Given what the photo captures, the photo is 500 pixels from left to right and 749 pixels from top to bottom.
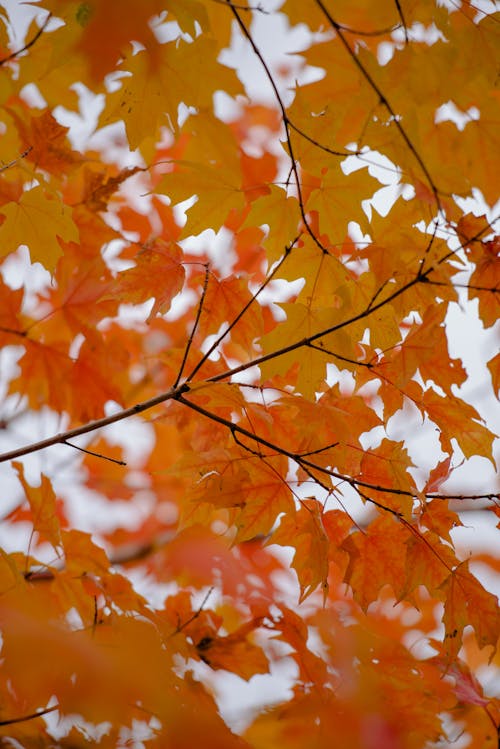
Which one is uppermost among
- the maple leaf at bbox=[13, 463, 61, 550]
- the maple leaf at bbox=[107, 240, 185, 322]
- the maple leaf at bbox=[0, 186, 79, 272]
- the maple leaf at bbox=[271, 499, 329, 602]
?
the maple leaf at bbox=[0, 186, 79, 272]

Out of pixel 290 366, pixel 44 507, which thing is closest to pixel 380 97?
pixel 290 366

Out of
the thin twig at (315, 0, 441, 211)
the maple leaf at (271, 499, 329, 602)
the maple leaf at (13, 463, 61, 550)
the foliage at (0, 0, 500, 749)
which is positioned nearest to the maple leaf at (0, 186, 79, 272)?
the foliage at (0, 0, 500, 749)

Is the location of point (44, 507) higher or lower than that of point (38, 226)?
lower

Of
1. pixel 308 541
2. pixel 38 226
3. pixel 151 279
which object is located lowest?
pixel 308 541

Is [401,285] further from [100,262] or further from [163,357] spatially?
[100,262]

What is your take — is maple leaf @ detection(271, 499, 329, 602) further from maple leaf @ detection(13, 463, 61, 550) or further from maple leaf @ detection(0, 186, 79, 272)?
maple leaf @ detection(0, 186, 79, 272)

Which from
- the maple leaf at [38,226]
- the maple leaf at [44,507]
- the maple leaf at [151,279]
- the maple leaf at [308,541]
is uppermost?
the maple leaf at [38,226]

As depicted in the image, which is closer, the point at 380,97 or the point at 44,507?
the point at 380,97

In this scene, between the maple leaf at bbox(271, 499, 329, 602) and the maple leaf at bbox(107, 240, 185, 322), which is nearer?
the maple leaf at bbox(271, 499, 329, 602)

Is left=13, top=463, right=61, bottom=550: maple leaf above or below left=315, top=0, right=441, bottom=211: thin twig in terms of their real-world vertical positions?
below

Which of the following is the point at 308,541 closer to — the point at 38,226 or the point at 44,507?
the point at 44,507

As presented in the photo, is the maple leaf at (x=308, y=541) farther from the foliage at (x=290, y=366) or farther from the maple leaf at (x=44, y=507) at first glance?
the maple leaf at (x=44, y=507)

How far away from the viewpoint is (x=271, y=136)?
341cm

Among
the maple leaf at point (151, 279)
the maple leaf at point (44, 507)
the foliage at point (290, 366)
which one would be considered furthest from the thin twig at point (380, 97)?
the maple leaf at point (44, 507)
